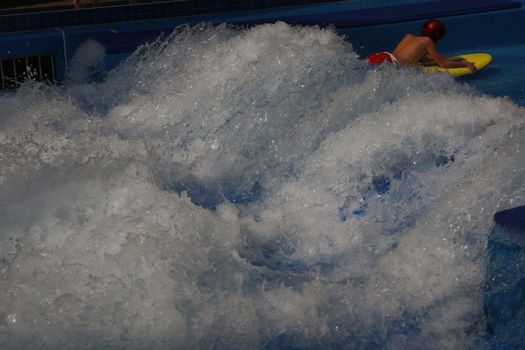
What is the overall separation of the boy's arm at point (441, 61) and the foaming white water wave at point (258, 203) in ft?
2.30

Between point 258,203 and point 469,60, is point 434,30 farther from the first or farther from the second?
point 258,203

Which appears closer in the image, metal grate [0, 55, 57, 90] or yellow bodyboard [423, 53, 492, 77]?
yellow bodyboard [423, 53, 492, 77]

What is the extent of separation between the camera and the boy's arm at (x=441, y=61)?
5.93m

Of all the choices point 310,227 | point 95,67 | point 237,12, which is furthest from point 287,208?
point 237,12

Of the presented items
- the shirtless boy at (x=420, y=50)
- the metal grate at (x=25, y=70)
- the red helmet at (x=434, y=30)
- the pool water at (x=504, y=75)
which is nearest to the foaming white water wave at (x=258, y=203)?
the shirtless boy at (x=420, y=50)

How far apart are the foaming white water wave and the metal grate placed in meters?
0.64

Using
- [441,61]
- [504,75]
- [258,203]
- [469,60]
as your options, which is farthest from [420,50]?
[258,203]

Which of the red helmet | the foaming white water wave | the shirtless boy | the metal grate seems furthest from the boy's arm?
the metal grate

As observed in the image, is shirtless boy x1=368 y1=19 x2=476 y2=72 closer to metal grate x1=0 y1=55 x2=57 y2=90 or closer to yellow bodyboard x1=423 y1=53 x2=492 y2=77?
yellow bodyboard x1=423 y1=53 x2=492 y2=77

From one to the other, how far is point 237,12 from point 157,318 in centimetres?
498

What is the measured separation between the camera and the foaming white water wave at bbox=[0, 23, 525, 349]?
3010 millimetres

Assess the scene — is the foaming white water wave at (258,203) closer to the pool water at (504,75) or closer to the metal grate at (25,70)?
the metal grate at (25,70)

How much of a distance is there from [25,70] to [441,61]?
2.88 metres

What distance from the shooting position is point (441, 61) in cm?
598
